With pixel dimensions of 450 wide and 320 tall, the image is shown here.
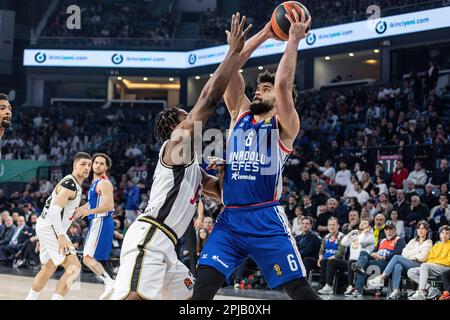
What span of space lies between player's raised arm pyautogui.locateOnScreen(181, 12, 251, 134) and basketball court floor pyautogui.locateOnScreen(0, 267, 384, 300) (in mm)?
4974

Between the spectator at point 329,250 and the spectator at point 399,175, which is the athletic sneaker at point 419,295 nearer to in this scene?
the spectator at point 329,250

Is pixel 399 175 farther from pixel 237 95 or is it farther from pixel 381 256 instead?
pixel 237 95

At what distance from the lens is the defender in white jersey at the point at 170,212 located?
4.41 metres

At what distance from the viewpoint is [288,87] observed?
4637 mm

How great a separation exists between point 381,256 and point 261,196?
21.0 ft

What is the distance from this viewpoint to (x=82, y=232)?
49.6 ft

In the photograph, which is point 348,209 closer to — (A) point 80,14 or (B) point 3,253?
(B) point 3,253

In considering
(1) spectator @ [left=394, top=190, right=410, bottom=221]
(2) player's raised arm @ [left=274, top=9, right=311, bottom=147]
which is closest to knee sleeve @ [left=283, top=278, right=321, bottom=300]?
(2) player's raised arm @ [left=274, top=9, right=311, bottom=147]

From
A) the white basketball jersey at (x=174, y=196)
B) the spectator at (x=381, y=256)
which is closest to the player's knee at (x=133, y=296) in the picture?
the white basketball jersey at (x=174, y=196)

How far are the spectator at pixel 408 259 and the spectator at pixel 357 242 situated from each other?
18.4 inches

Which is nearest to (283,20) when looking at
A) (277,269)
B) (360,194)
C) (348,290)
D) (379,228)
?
(277,269)

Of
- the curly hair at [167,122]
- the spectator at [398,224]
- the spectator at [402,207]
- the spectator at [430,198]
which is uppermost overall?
the curly hair at [167,122]
